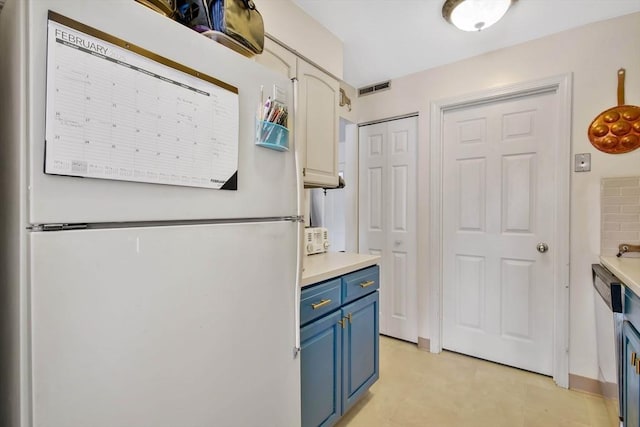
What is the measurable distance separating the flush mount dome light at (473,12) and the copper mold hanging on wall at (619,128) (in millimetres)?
936

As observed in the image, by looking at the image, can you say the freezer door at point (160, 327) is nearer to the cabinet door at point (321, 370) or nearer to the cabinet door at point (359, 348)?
the cabinet door at point (321, 370)

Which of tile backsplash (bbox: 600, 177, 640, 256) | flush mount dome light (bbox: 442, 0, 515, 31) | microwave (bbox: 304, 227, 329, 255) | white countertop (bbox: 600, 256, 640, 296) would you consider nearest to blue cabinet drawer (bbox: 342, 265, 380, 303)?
microwave (bbox: 304, 227, 329, 255)

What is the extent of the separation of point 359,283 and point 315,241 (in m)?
0.53

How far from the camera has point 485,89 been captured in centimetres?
233

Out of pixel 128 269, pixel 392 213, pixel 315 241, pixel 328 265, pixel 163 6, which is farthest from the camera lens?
pixel 392 213

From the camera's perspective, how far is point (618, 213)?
1855 millimetres

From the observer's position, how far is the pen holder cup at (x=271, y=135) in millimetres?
955

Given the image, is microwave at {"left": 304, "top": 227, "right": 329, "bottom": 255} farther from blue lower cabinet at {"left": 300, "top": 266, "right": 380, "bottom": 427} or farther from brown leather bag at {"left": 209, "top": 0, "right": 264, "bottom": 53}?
brown leather bag at {"left": 209, "top": 0, "right": 264, "bottom": 53}

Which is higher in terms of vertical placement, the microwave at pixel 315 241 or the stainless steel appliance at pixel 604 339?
the microwave at pixel 315 241

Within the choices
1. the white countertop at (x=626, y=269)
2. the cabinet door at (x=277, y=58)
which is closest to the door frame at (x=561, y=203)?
the white countertop at (x=626, y=269)

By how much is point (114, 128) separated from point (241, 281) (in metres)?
0.50

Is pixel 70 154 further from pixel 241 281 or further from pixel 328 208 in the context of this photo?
pixel 328 208

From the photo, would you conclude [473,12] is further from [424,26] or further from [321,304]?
[321,304]

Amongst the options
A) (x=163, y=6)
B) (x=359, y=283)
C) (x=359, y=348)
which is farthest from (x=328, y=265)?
(x=163, y=6)
